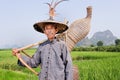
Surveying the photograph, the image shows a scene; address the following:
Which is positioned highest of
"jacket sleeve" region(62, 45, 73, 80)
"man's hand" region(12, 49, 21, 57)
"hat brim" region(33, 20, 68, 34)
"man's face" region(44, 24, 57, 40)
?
"hat brim" region(33, 20, 68, 34)

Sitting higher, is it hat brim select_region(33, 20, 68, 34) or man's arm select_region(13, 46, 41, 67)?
hat brim select_region(33, 20, 68, 34)

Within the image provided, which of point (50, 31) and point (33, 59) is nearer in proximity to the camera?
point (50, 31)

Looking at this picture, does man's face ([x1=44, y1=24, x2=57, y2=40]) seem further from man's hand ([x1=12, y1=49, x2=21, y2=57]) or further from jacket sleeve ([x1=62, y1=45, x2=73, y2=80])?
man's hand ([x1=12, y1=49, x2=21, y2=57])

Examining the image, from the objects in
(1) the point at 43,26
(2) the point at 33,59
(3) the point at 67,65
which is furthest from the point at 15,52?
(3) the point at 67,65

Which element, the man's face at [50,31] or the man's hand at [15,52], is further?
the man's hand at [15,52]

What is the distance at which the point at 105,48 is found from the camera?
25.7m

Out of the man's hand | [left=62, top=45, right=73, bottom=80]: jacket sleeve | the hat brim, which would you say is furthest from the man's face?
the man's hand

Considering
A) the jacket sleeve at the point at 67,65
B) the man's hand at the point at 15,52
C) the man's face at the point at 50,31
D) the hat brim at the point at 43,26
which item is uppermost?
the hat brim at the point at 43,26

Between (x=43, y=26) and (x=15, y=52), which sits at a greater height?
(x=43, y=26)

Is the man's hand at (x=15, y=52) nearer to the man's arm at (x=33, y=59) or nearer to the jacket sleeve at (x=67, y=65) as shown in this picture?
the man's arm at (x=33, y=59)

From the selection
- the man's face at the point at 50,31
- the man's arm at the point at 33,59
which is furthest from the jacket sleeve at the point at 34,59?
the man's face at the point at 50,31

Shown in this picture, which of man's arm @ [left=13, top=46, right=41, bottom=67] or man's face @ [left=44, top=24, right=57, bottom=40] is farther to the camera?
man's arm @ [left=13, top=46, right=41, bottom=67]

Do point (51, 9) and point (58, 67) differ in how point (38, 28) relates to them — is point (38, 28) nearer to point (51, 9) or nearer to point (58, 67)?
point (51, 9)

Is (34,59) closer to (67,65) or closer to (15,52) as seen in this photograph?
(15,52)
